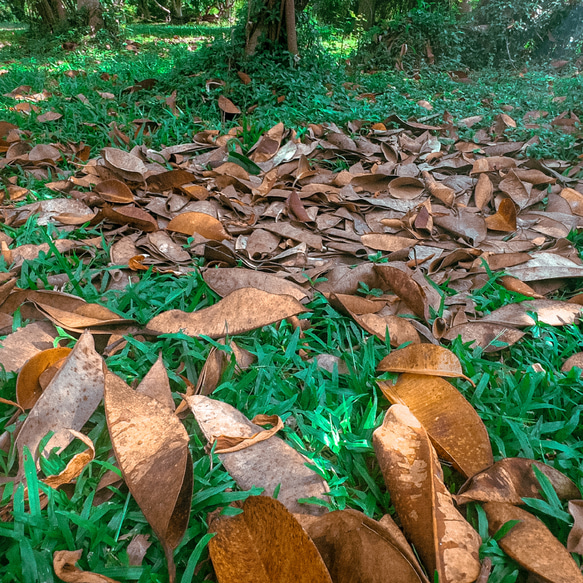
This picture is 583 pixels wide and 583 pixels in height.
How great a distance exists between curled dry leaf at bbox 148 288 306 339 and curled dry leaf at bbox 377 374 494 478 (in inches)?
12.1

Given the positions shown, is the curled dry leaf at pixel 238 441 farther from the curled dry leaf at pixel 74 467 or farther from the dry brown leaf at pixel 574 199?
the dry brown leaf at pixel 574 199

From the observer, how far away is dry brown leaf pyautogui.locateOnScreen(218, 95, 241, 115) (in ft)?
9.54

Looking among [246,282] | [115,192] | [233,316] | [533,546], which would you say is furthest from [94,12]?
[533,546]

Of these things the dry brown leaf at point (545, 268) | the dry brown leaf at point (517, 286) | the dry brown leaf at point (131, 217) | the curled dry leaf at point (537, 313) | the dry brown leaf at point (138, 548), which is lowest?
the dry brown leaf at point (138, 548)

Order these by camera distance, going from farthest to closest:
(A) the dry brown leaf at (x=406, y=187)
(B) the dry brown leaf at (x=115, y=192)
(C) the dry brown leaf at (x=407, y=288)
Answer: (A) the dry brown leaf at (x=406, y=187) → (B) the dry brown leaf at (x=115, y=192) → (C) the dry brown leaf at (x=407, y=288)

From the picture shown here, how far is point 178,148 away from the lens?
7.77ft

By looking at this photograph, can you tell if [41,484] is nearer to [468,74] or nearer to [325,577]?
[325,577]

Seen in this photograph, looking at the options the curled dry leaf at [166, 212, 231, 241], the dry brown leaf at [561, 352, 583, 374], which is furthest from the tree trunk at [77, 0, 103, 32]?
the dry brown leaf at [561, 352, 583, 374]

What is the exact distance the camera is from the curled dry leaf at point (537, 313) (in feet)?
4.30

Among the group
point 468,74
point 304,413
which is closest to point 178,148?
point 304,413

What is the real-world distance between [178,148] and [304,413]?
1760mm

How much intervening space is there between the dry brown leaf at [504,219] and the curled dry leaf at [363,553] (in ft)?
4.76

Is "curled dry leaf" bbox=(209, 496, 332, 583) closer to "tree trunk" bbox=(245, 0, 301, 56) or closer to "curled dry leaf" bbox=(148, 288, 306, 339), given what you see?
"curled dry leaf" bbox=(148, 288, 306, 339)

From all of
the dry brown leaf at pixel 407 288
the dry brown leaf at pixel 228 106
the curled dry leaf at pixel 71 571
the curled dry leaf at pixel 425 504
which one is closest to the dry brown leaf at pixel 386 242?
the dry brown leaf at pixel 407 288
